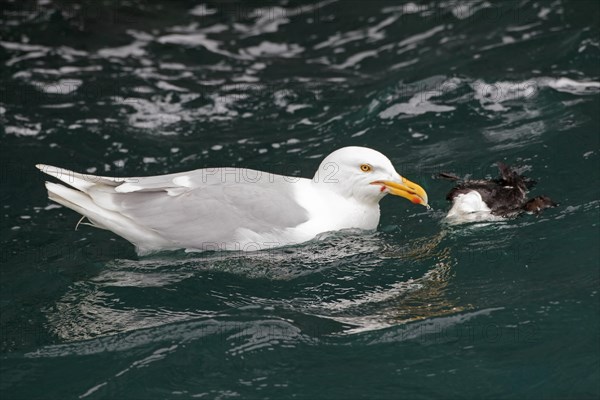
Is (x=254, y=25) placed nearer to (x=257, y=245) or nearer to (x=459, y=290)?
(x=257, y=245)

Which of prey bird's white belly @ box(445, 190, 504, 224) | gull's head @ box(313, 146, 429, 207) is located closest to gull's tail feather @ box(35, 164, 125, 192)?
gull's head @ box(313, 146, 429, 207)

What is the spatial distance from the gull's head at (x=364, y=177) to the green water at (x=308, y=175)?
30 centimetres

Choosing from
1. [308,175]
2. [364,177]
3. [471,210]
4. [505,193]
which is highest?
[308,175]

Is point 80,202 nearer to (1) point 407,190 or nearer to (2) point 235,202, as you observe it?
(2) point 235,202

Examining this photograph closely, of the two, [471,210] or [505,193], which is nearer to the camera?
[471,210]

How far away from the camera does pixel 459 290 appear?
5445mm

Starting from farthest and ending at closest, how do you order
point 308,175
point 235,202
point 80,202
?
point 308,175 → point 80,202 → point 235,202

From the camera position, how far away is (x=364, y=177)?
20.1 feet

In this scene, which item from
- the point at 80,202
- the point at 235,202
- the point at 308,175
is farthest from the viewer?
the point at 308,175

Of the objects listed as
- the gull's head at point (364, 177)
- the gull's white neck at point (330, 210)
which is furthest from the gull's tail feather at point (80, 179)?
the gull's head at point (364, 177)

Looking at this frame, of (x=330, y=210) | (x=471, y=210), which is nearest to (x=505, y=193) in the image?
(x=471, y=210)

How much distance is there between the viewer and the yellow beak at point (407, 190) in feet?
19.6

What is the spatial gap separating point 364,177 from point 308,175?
123 centimetres

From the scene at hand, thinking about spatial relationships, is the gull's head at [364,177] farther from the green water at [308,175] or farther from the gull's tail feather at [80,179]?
the gull's tail feather at [80,179]
